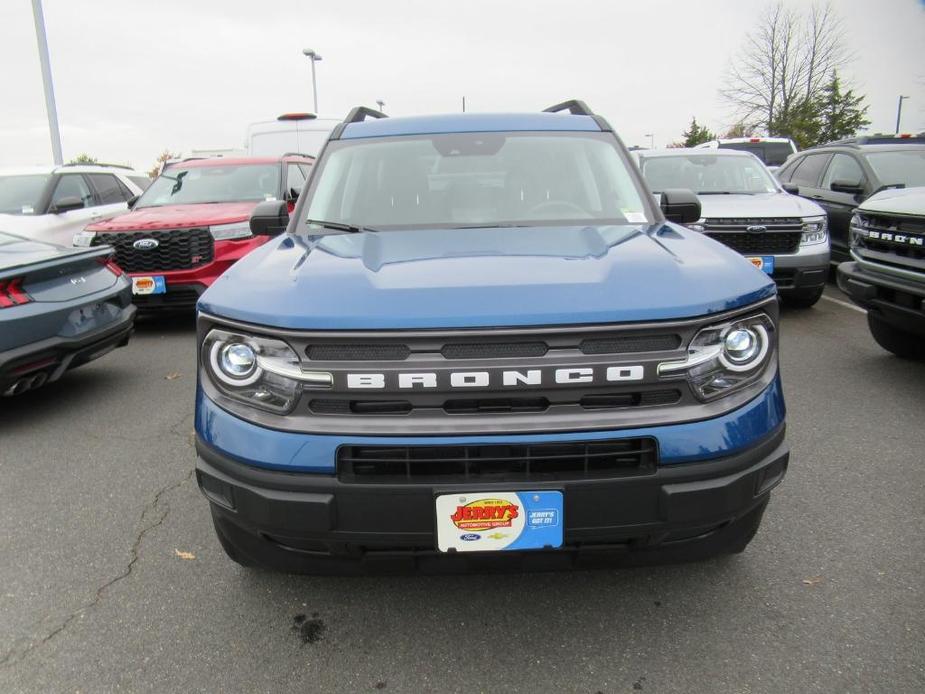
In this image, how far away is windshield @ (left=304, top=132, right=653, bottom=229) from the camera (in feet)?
9.91

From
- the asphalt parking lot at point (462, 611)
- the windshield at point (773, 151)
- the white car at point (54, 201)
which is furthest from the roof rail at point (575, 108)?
the windshield at point (773, 151)

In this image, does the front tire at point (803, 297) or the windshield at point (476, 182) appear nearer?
the windshield at point (476, 182)

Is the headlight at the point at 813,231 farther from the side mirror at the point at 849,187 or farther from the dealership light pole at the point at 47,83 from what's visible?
the dealership light pole at the point at 47,83

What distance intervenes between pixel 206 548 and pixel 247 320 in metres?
1.36

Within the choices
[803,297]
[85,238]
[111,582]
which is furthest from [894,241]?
[85,238]

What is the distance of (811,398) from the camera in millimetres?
4617

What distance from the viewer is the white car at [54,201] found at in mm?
7902

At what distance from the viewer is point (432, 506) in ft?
6.07

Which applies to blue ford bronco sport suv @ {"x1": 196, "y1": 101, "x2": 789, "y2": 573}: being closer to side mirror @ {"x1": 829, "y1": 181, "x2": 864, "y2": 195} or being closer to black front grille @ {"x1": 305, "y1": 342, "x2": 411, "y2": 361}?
black front grille @ {"x1": 305, "y1": 342, "x2": 411, "y2": 361}

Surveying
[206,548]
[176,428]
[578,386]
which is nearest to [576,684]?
[578,386]

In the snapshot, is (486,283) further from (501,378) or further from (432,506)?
(432,506)

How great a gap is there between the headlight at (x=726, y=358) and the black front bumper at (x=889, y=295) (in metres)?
2.91

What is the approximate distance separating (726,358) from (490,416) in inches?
28.3

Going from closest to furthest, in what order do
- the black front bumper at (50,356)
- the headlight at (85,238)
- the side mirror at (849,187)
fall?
the black front bumper at (50,356) < the headlight at (85,238) < the side mirror at (849,187)
